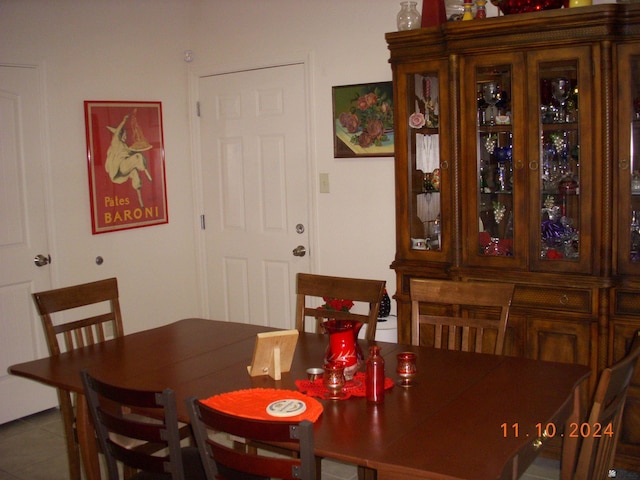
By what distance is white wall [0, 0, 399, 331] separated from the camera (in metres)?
4.00

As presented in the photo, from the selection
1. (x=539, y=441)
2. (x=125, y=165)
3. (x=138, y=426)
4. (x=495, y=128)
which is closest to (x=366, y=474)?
(x=539, y=441)

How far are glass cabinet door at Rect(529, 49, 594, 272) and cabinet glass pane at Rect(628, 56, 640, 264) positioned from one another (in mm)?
169

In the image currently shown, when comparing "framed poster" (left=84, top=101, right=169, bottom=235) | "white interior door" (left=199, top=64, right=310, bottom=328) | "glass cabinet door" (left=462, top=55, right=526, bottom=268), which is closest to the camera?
"glass cabinet door" (left=462, top=55, right=526, bottom=268)

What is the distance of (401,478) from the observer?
1.65 metres

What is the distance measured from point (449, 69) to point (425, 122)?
0.95 feet

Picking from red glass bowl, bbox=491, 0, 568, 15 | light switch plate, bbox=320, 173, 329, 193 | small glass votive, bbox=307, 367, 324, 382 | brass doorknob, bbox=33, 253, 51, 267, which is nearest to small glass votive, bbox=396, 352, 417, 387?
small glass votive, bbox=307, 367, 324, 382

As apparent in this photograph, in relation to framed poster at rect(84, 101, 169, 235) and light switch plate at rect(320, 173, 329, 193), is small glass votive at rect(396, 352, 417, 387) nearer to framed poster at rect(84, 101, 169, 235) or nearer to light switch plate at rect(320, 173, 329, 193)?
light switch plate at rect(320, 173, 329, 193)

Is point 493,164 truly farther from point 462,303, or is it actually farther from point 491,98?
point 462,303

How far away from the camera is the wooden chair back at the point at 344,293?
2.81 meters

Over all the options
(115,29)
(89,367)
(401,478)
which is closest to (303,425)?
(401,478)

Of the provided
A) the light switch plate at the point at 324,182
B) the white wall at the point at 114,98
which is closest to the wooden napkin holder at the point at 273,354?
the light switch plate at the point at 324,182

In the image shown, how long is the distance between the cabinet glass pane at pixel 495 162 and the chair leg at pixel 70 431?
6.39ft

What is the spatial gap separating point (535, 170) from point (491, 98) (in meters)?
0.40

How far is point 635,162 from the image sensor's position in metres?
3.04
